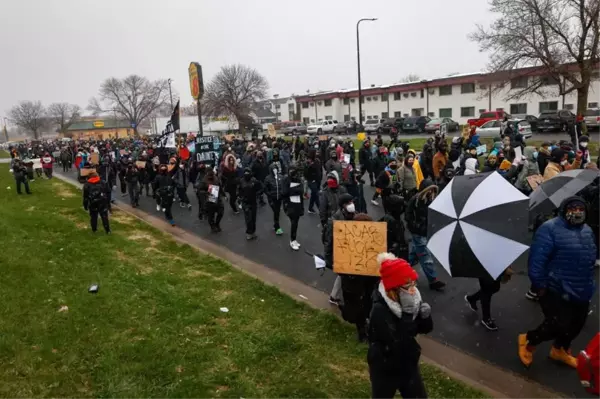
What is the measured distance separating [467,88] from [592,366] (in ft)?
155

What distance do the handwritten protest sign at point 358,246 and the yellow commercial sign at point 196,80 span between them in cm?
1863

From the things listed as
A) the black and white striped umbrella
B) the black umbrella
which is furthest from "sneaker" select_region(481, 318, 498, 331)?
the black umbrella

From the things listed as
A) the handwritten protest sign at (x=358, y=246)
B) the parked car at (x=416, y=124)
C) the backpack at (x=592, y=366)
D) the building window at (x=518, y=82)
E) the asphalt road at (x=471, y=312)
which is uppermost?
the building window at (x=518, y=82)

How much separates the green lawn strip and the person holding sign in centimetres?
108

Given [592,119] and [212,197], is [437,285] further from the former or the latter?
[592,119]

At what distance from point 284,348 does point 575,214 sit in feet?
10.6

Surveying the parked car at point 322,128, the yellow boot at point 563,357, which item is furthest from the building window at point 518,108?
the yellow boot at point 563,357

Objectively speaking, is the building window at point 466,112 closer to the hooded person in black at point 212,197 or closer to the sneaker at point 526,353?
the hooded person in black at point 212,197

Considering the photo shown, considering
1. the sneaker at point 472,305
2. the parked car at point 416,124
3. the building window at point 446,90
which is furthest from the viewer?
the building window at point 446,90

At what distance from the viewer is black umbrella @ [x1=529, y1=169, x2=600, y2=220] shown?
5.81 metres

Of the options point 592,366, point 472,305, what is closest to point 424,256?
point 472,305

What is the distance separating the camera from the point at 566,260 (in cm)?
389

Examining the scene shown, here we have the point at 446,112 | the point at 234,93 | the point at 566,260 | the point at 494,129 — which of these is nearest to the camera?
the point at 566,260

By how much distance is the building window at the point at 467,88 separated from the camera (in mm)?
44959
